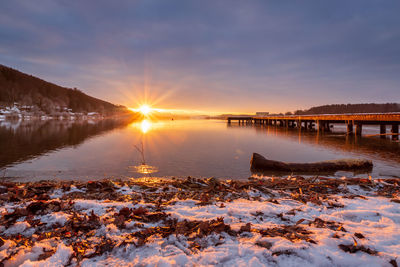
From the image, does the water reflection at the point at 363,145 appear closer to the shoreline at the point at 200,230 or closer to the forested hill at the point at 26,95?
the shoreline at the point at 200,230

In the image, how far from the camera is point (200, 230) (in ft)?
11.9

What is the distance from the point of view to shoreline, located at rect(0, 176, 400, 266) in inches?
115

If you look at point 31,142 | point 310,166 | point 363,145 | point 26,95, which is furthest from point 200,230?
point 26,95

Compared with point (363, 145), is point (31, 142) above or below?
above

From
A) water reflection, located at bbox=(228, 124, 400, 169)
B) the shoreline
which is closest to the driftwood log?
water reflection, located at bbox=(228, 124, 400, 169)

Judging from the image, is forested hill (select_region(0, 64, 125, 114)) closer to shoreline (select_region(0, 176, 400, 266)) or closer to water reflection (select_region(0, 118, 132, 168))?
water reflection (select_region(0, 118, 132, 168))

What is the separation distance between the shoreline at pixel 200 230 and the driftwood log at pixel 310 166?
6.49m

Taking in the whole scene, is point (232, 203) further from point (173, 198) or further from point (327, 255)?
point (327, 255)

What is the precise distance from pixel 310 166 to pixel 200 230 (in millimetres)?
11187

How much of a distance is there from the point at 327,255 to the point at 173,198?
12.3 feet

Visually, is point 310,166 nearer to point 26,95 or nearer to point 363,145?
point 363,145

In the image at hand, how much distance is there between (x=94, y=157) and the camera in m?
17.1

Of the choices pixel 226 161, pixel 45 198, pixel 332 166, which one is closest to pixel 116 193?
pixel 45 198

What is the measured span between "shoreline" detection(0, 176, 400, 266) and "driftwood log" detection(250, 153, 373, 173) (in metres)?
6.49
